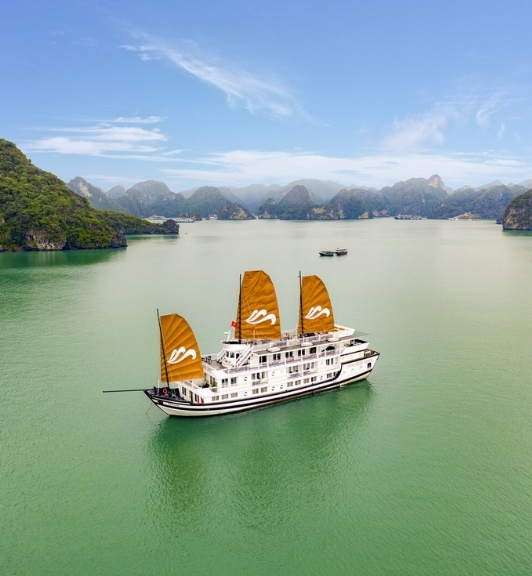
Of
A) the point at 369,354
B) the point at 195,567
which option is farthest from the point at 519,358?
the point at 195,567

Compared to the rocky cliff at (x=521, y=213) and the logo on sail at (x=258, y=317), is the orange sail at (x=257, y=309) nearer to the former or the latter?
the logo on sail at (x=258, y=317)

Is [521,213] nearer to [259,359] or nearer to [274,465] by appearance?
[259,359]

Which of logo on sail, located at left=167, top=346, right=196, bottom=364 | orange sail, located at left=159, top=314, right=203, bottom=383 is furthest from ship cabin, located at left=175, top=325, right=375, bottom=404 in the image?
logo on sail, located at left=167, top=346, right=196, bottom=364

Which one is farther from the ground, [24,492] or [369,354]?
[369,354]

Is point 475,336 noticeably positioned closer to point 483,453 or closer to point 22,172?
point 483,453

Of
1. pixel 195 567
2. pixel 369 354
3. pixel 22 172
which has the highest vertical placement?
pixel 22 172

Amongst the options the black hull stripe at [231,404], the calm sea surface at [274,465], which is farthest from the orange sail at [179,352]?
the calm sea surface at [274,465]
